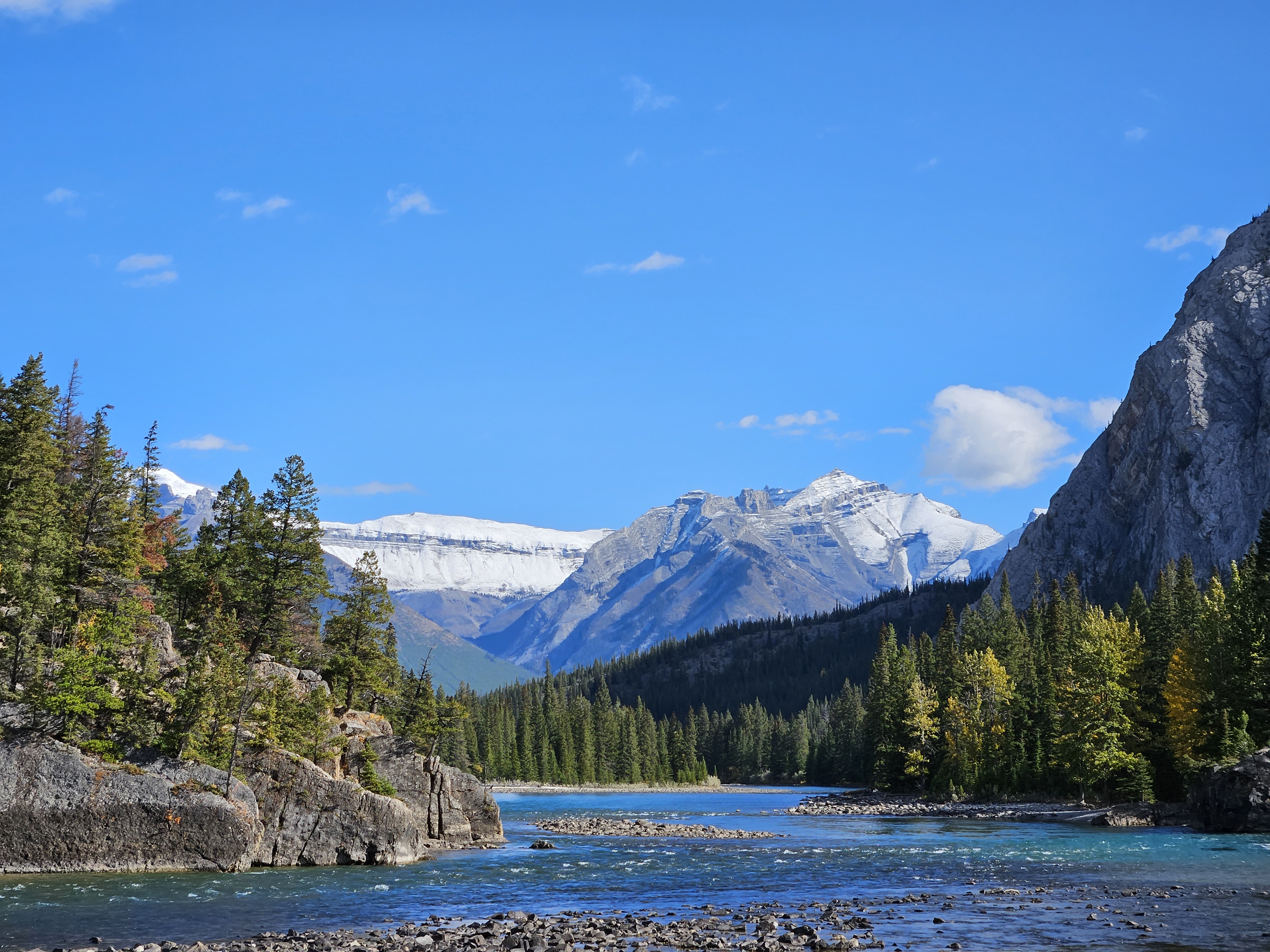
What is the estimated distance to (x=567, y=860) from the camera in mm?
62281

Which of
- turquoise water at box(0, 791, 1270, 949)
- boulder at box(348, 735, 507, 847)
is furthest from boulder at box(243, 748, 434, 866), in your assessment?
boulder at box(348, 735, 507, 847)

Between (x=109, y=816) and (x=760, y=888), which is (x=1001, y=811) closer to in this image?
(x=760, y=888)

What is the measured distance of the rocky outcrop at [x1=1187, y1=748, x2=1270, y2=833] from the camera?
71.1 meters

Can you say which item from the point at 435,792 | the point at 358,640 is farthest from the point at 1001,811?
the point at 358,640

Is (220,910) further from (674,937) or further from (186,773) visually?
(674,937)

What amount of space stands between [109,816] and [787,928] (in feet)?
105

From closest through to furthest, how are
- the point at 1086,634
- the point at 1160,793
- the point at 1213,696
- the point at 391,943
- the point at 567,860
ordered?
the point at 391,943, the point at 567,860, the point at 1213,696, the point at 1160,793, the point at 1086,634

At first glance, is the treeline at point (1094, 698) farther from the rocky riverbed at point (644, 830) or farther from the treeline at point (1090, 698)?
the rocky riverbed at point (644, 830)

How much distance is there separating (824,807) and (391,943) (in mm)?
97354

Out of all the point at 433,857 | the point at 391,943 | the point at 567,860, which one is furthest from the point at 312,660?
the point at 391,943

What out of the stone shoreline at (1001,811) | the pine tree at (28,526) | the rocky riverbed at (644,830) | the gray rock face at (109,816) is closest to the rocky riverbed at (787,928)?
the gray rock face at (109,816)

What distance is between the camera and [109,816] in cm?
4934

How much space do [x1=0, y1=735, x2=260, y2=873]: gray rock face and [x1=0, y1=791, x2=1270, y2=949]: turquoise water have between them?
151 centimetres

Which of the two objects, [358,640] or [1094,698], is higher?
[358,640]
